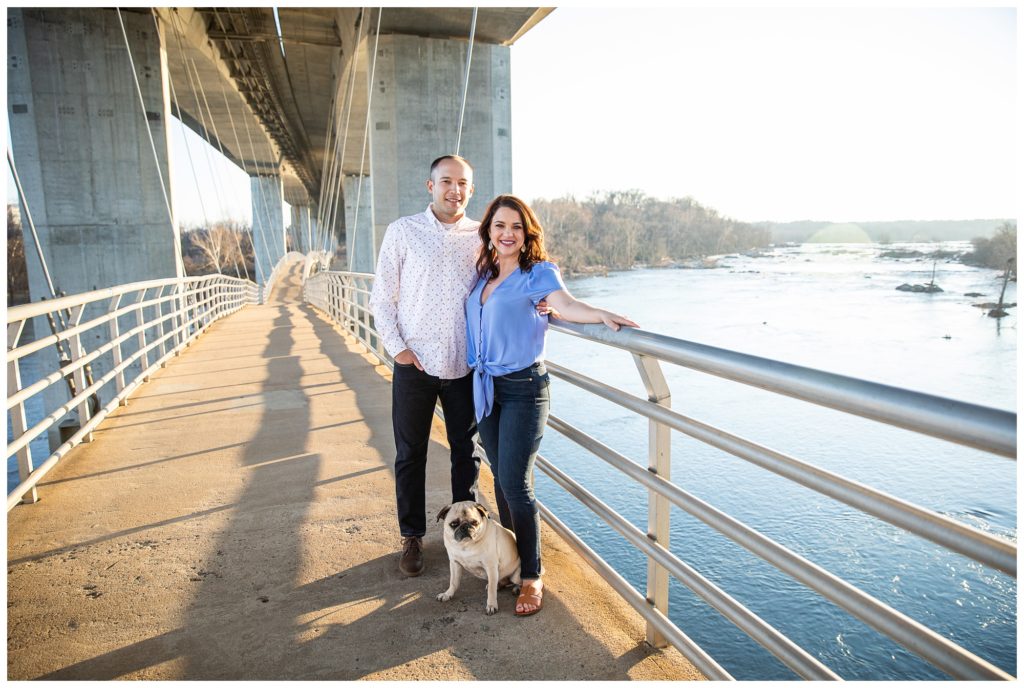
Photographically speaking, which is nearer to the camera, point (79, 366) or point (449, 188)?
point (449, 188)

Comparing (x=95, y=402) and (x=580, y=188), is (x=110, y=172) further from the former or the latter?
(x=580, y=188)

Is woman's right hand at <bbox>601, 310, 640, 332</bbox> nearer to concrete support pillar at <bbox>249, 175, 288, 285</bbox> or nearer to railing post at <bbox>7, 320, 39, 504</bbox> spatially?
railing post at <bbox>7, 320, 39, 504</bbox>

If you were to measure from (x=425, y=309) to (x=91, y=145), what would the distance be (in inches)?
580

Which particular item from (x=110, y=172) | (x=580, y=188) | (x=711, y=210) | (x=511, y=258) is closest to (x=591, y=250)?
(x=580, y=188)

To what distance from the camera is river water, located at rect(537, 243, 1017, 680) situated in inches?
231

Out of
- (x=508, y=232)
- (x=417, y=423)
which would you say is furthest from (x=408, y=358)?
(x=508, y=232)

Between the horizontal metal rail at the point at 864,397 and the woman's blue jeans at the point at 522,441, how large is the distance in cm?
55

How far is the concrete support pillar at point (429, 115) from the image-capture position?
43.2ft

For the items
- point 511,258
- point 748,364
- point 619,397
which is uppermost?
point 511,258

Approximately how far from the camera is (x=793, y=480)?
1.63 metres

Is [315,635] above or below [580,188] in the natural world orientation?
below

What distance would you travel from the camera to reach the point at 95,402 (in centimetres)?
608

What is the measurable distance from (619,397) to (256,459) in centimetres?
305

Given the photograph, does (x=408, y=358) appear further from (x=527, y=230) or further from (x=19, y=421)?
(x=19, y=421)
